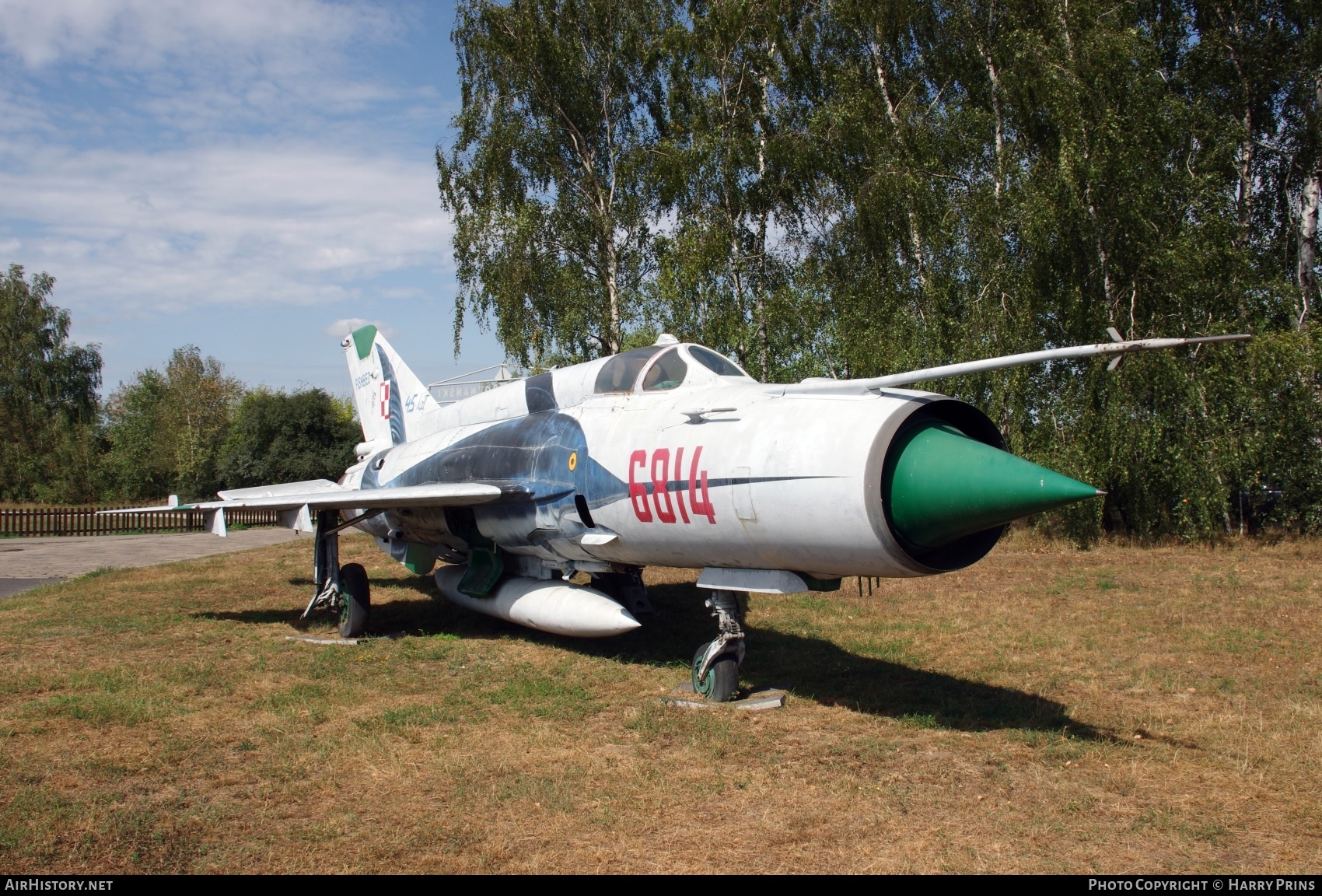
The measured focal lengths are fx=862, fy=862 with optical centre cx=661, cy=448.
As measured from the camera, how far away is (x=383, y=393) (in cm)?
1391

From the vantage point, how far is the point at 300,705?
7.03 m

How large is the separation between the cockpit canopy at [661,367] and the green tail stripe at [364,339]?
751 centimetres

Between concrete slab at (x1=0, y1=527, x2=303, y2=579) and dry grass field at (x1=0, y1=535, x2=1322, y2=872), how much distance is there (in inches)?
298

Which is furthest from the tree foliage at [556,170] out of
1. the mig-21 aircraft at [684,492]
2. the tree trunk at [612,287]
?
the mig-21 aircraft at [684,492]

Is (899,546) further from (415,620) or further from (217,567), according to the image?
(217,567)

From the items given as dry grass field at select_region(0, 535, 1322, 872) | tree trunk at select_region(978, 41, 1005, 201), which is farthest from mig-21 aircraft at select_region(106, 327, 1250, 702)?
tree trunk at select_region(978, 41, 1005, 201)

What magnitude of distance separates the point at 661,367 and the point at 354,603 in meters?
4.75

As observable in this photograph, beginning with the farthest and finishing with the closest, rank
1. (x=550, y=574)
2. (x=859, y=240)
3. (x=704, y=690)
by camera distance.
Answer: (x=859, y=240) < (x=550, y=574) < (x=704, y=690)

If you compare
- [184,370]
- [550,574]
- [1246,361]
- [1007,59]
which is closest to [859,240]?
[1007,59]

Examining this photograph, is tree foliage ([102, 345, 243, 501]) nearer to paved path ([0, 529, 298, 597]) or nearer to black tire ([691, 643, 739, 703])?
paved path ([0, 529, 298, 597])

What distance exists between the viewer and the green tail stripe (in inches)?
568

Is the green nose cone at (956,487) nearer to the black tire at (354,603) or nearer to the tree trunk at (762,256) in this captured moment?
the black tire at (354,603)

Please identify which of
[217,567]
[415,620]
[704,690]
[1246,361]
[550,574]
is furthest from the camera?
[217,567]

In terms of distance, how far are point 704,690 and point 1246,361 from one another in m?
13.3
